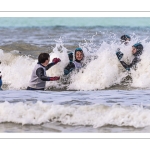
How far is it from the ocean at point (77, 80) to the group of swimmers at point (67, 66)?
93 millimetres

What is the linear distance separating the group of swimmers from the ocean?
9 centimetres

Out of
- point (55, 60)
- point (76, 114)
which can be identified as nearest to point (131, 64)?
point (55, 60)

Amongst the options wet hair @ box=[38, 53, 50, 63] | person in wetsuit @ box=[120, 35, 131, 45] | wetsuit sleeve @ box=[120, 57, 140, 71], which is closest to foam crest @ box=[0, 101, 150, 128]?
wet hair @ box=[38, 53, 50, 63]

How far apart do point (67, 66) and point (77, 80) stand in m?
0.32

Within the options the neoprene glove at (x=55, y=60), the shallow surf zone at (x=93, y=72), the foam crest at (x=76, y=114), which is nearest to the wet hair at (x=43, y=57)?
the neoprene glove at (x=55, y=60)

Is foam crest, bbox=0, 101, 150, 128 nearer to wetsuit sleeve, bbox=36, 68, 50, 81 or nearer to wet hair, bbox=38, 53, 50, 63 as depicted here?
wetsuit sleeve, bbox=36, 68, 50, 81

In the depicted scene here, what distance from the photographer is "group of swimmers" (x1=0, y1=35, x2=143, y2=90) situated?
7.59 meters

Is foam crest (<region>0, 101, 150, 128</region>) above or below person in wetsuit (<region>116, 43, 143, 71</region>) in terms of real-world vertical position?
below

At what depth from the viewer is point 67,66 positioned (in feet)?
26.9

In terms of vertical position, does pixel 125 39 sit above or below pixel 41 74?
above

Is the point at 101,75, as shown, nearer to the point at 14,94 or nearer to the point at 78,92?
the point at 78,92

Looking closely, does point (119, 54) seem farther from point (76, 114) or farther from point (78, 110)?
point (76, 114)

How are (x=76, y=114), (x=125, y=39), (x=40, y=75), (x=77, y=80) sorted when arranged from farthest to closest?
(x=125, y=39) < (x=77, y=80) < (x=40, y=75) < (x=76, y=114)
